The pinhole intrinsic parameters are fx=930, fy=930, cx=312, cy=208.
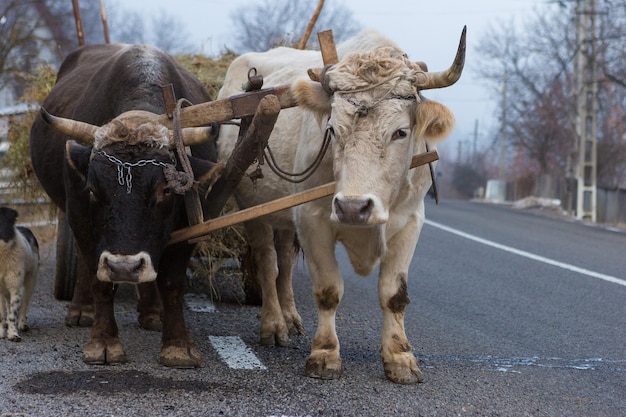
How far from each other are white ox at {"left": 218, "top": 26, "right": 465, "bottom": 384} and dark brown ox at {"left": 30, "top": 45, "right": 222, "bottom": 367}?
0.72 m

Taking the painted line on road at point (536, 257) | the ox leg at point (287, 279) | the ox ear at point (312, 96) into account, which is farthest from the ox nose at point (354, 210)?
the painted line on road at point (536, 257)

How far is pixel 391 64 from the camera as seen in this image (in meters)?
5.60

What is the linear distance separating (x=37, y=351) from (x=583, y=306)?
17.2ft

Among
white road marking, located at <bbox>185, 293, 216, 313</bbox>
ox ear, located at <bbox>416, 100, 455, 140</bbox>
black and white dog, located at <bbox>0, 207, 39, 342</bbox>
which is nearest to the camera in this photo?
ox ear, located at <bbox>416, 100, 455, 140</bbox>

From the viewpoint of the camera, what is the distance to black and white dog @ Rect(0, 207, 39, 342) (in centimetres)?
669

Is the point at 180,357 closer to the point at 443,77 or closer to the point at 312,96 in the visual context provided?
the point at 312,96

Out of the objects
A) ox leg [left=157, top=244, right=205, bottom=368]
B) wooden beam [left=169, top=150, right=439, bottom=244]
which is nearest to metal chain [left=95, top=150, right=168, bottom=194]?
wooden beam [left=169, top=150, right=439, bottom=244]

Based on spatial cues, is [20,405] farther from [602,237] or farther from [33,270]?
[602,237]

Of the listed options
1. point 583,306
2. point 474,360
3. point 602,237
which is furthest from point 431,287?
point 602,237

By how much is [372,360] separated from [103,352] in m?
1.80

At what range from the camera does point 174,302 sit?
6172 mm

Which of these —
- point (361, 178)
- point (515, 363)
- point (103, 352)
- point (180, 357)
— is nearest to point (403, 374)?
point (515, 363)

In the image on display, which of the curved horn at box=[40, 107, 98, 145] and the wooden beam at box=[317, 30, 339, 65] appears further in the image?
the wooden beam at box=[317, 30, 339, 65]

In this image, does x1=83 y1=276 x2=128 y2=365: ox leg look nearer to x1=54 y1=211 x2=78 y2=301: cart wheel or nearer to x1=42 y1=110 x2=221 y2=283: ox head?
x1=42 y1=110 x2=221 y2=283: ox head
